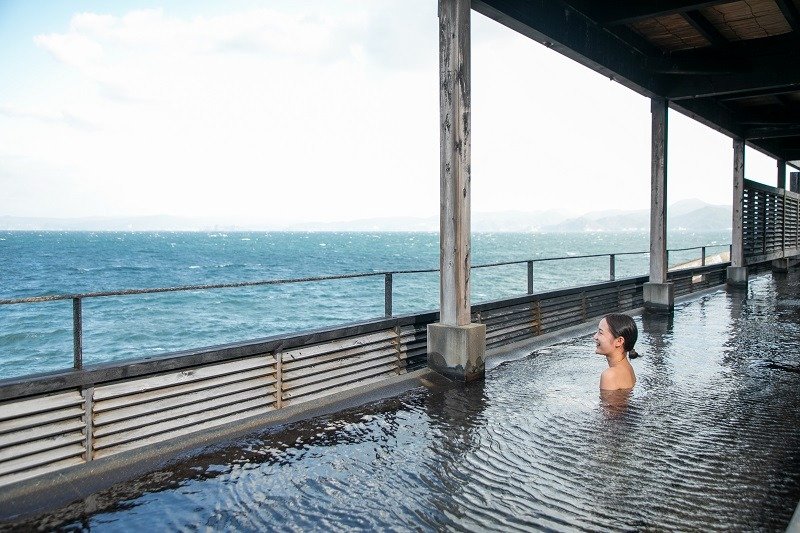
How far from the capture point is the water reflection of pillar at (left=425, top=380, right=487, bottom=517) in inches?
149

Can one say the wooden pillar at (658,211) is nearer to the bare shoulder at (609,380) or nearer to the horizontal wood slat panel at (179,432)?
the bare shoulder at (609,380)

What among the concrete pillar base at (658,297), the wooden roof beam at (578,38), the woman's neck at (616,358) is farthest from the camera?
the concrete pillar base at (658,297)

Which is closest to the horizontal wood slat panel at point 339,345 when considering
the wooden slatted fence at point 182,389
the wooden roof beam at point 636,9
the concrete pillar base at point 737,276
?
the wooden slatted fence at point 182,389

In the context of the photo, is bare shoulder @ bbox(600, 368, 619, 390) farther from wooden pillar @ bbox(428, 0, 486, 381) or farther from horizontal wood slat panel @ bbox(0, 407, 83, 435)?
horizontal wood slat panel @ bbox(0, 407, 83, 435)

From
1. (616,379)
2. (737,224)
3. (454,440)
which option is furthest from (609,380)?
(737,224)

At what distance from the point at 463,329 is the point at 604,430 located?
6.88ft

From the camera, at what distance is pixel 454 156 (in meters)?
6.73

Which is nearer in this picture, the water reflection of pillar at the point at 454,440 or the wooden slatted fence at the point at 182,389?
the water reflection of pillar at the point at 454,440

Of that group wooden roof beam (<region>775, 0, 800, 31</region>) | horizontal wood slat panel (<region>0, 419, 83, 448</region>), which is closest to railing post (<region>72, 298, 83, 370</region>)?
horizontal wood slat panel (<region>0, 419, 83, 448</region>)

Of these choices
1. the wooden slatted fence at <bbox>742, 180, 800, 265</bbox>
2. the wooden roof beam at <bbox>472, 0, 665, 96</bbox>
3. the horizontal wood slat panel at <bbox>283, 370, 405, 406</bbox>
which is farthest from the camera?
the wooden slatted fence at <bbox>742, 180, 800, 265</bbox>

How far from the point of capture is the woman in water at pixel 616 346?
19.6 ft

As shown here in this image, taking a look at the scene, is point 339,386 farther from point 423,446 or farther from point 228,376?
point 423,446

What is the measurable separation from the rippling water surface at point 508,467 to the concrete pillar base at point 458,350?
0.24 metres

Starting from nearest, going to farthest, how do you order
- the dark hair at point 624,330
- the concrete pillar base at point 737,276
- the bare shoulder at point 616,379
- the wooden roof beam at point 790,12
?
the dark hair at point 624,330 → the bare shoulder at point 616,379 → the wooden roof beam at point 790,12 → the concrete pillar base at point 737,276
